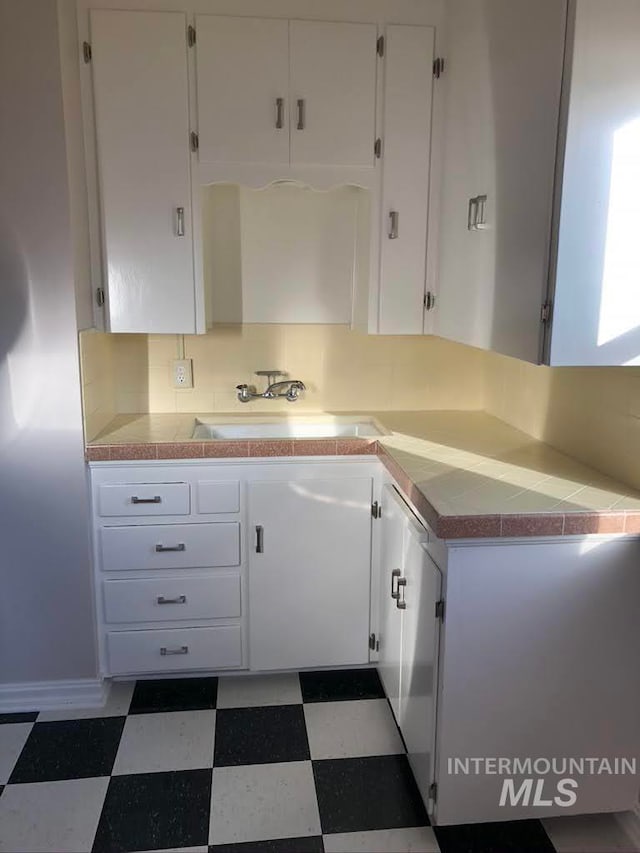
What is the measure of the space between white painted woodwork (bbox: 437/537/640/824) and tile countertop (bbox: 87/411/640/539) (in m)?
0.06

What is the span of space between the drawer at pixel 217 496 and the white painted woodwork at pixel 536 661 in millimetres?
927

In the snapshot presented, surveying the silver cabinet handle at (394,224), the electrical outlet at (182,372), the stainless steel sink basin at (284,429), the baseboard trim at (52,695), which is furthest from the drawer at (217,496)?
the silver cabinet handle at (394,224)

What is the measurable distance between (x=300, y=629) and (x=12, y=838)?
1.03 metres

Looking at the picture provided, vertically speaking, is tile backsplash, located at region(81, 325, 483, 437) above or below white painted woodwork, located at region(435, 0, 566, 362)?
below

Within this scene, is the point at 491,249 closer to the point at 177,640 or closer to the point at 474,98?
the point at 474,98

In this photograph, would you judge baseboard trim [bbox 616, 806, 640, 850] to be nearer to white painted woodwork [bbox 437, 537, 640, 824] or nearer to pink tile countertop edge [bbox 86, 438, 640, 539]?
white painted woodwork [bbox 437, 537, 640, 824]

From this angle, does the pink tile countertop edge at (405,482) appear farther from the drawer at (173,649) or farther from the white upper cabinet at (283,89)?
the white upper cabinet at (283,89)

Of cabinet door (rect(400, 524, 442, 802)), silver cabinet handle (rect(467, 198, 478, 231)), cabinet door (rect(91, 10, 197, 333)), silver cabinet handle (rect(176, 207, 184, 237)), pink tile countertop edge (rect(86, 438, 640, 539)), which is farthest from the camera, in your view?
silver cabinet handle (rect(176, 207, 184, 237))

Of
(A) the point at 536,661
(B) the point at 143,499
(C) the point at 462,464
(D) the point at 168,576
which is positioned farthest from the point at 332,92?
(A) the point at 536,661

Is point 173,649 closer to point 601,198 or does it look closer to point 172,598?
point 172,598

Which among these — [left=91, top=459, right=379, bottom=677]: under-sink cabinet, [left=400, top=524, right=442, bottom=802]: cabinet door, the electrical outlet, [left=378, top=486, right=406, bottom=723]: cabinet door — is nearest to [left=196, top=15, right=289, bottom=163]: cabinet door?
the electrical outlet

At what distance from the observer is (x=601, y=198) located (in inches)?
61.0

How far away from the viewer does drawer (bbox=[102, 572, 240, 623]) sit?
235 cm

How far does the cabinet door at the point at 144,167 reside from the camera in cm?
222
